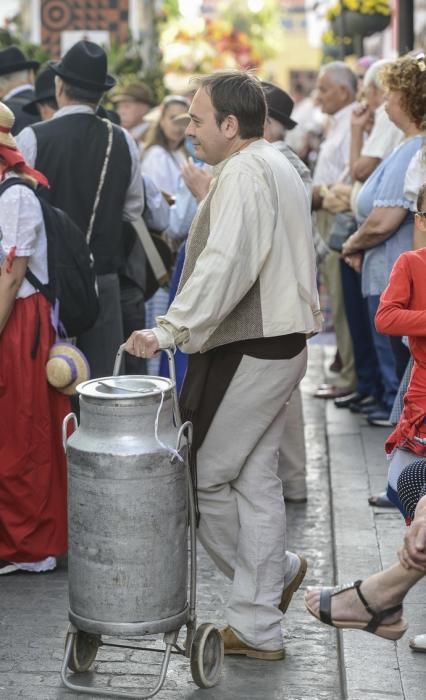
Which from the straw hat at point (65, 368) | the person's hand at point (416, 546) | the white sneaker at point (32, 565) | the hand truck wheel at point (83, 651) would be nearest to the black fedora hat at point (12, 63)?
the straw hat at point (65, 368)

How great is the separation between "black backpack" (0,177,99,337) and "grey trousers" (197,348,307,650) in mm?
1506

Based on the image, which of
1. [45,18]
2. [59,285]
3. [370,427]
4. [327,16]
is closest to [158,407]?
[59,285]

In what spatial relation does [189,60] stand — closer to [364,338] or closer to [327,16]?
[327,16]

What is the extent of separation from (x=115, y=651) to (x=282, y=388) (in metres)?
1.16

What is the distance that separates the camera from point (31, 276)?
587cm

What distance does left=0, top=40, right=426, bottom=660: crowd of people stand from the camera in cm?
451

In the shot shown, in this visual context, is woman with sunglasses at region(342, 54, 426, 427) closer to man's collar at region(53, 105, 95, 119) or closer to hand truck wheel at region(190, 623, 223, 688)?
man's collar at region(53, 105, 95, 119)

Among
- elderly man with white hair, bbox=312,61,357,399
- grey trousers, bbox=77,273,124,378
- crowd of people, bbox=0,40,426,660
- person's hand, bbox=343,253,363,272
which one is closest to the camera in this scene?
crowd of people, bbox=0,40,426,660

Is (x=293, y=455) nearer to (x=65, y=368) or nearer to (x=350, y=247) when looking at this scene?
(x=350, y=247)

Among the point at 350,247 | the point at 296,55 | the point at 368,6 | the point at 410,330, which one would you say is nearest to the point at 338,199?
the point at 350,247

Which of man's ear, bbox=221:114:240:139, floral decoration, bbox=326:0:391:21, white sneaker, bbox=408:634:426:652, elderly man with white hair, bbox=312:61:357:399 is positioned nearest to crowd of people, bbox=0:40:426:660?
man's ear, bbox=221:114:240:139

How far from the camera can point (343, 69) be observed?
10.6 m

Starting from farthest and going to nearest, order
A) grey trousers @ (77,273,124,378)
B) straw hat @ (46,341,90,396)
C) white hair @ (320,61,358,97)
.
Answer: white hair @ (320,61,358,97), grey trousers @ (77,273,124,378), straw hat @ (46,341,90,396)

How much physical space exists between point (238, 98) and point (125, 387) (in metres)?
1.07
